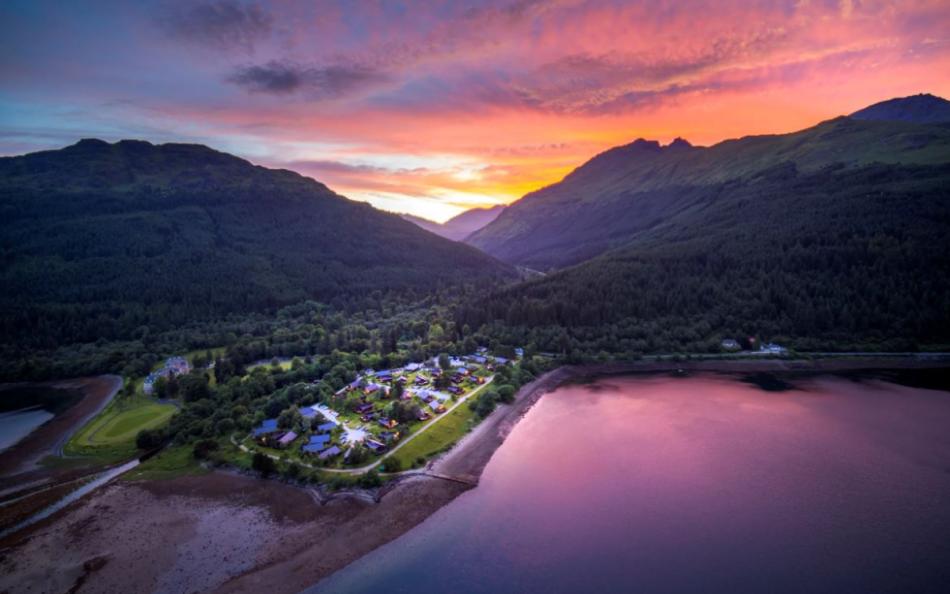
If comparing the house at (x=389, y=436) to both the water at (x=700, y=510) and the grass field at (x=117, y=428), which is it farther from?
the grass field at (x=117, y=428)

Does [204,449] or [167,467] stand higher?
[204,449]

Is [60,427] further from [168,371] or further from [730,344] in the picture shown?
[730,344]

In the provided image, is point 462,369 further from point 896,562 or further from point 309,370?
point 896,562

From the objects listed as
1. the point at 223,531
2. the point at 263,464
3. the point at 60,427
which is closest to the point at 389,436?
the point at 263,464

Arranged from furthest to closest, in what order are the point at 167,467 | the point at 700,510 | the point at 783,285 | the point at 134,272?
the point at 134,272 < the point at 783,285 < the point at 167,467 < the point at 700,510

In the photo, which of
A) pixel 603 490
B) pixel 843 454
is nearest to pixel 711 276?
pixel 843 454

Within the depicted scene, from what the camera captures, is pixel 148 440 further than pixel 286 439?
Yes

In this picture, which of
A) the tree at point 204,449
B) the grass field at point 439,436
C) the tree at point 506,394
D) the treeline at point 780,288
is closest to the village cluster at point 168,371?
the tree at point 204,449
